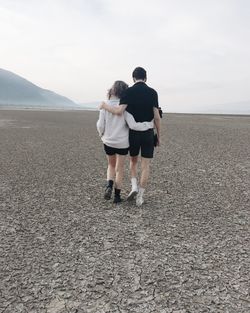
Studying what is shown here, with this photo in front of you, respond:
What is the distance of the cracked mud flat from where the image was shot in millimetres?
3754

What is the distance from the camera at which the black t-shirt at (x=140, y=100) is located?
21.2 feet

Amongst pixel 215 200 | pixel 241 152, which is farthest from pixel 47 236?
pixel 241 152

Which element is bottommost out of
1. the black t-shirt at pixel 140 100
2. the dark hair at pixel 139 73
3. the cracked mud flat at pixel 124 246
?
the cracked mud flat at pixel 124 246

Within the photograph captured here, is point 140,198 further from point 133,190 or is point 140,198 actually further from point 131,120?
point 131,120

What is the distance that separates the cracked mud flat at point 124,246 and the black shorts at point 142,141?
118 cm

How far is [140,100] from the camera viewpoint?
6.46 meters

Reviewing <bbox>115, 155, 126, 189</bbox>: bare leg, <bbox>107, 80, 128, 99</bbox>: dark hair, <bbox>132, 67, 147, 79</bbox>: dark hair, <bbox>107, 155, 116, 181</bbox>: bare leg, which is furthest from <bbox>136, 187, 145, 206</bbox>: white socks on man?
<bbox>132, 67, 147, 79</bbox>: dark hair

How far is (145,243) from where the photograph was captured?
5184 millimetres

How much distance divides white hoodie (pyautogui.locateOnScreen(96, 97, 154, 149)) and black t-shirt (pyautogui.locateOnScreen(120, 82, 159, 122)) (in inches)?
4.7

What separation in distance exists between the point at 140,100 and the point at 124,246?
9.30ft

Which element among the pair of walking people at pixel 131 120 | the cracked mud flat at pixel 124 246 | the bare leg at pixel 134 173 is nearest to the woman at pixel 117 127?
the pair of walking people at pixel 131 120

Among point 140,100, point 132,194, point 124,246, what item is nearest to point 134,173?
point 132,194

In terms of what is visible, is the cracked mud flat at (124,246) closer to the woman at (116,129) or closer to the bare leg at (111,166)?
the bare leg at (111,166)

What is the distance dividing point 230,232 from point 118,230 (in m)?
1.90
